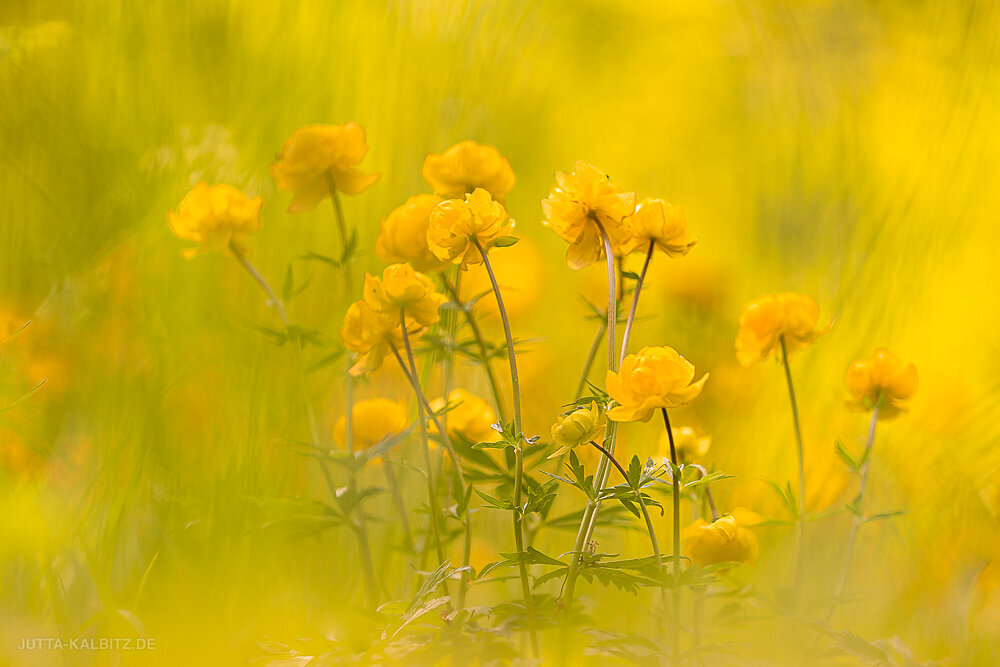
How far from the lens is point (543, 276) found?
35.1 inches

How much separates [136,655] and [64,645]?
0.25 ft

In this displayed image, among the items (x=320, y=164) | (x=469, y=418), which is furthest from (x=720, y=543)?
(x=320, y=164)

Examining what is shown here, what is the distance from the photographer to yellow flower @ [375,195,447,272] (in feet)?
1.85

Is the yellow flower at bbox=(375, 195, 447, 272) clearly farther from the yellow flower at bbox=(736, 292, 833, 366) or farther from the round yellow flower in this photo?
the yellow flower at bbox=(736, 292, 833, 366)

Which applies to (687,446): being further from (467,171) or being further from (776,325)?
(467,171)

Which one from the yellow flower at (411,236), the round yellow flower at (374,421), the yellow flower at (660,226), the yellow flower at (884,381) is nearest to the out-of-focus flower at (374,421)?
the round yellow flower at (374,421)

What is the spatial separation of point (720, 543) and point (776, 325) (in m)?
0.20

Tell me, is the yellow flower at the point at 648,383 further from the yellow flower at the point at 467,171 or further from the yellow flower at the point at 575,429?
the yellow flower at the point at 467,171

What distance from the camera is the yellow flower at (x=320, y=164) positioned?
2.00 ft

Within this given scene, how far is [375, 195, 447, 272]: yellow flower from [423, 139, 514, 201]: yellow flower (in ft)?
0.10

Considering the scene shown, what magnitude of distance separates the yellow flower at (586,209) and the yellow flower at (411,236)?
10cm

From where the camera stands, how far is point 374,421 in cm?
64

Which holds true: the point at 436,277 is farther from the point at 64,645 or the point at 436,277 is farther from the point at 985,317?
the point at 985,317

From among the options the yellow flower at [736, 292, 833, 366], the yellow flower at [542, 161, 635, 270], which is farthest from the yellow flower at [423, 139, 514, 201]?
the yellow flower at [736, 292, 833, 366]
